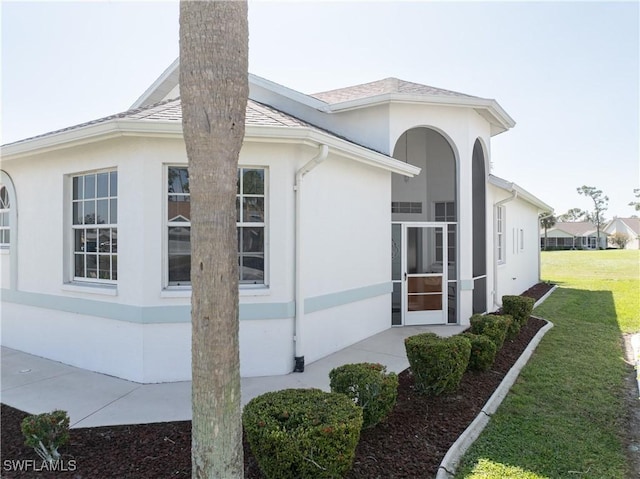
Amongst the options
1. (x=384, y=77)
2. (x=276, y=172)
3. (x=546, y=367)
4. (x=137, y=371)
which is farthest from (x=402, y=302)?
(x=384, y=77)

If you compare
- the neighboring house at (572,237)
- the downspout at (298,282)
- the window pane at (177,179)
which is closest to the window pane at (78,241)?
the window pane at (177,179)

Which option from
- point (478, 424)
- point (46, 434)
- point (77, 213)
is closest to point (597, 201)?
point (478, 424)

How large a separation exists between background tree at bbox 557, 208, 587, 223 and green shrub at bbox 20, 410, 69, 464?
125 m

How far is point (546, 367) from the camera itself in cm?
715

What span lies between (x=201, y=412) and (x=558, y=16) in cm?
1101

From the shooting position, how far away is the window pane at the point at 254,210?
6676mm

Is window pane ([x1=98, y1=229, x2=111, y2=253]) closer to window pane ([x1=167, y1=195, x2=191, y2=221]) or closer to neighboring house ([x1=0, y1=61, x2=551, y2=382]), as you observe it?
neighboring house ([x1=0, y1=61, x2=551, y2=382])

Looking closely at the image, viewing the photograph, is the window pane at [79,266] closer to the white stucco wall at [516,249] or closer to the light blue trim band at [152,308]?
the light blue trim band at [152,308]

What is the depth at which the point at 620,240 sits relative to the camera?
2911 inches

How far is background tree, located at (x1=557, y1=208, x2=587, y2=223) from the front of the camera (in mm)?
109062

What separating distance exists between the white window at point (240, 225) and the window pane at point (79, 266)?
2.11 meters

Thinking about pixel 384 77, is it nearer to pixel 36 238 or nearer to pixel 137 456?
pixel 36 238

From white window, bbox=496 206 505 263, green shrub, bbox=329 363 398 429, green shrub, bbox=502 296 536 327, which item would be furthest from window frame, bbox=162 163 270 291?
white window, bbox=496 206 505 263

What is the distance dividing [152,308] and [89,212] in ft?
7.84
